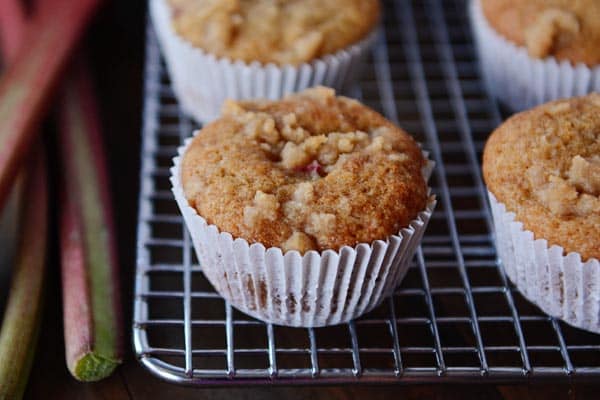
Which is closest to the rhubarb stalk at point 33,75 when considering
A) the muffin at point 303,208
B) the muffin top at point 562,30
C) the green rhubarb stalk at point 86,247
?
the green rhubarb stalk at point 86,247

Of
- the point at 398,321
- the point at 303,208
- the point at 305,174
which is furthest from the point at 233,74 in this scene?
the point at 398,321

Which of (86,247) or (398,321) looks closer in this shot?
(398,321)

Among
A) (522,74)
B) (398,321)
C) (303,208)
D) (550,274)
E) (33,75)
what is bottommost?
(550,274)

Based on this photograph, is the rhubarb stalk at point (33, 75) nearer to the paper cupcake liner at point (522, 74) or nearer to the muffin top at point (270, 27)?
the muffin top at point (270, 27)

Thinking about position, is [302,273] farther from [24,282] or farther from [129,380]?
[24,282]

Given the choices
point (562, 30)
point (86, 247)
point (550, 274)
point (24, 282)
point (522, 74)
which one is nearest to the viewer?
point (550, 274)

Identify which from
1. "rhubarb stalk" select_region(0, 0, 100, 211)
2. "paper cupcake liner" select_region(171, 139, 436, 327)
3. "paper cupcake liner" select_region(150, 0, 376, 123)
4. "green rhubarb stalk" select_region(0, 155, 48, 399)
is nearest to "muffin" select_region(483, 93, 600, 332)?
"paper cupcake liner" select_region(171, 139, 436, 327)
